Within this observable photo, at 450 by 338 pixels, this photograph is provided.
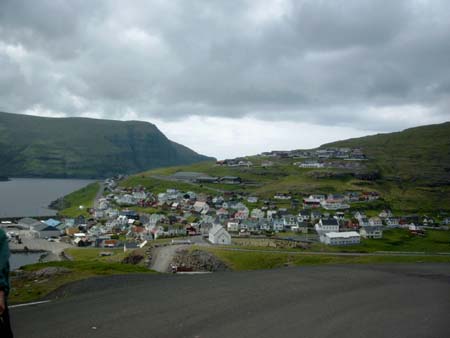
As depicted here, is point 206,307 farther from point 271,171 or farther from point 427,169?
point 427,169

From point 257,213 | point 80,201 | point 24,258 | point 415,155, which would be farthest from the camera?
point 415,155

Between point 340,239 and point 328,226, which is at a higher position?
point 328,226

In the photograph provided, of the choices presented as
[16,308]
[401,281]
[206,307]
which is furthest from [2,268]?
[401,281]

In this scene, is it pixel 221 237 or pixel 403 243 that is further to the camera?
pixel 403 243

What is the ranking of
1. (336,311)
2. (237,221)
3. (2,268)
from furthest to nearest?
(237,221)
(336,311)
(2,268)

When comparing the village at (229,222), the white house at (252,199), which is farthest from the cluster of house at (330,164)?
the white house at (252,199)

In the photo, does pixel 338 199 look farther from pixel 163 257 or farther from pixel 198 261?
pixel 198 261

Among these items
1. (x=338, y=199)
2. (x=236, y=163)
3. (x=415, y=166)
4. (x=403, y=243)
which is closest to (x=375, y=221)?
(x=403, y=243)

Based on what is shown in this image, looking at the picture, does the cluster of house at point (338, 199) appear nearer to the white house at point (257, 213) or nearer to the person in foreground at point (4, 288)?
the white house at point (257, 213)
